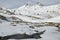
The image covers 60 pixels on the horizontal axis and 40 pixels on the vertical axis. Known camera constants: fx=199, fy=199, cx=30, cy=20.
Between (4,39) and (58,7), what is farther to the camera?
(58,7)

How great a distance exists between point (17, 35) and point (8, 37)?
1.53 ft

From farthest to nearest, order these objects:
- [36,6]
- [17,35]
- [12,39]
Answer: [36,6] < [17,35] < [12,39]

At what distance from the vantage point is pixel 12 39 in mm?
8289

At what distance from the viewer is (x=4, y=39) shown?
327 inches

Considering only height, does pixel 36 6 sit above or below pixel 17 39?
above

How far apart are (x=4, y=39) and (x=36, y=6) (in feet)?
97.6

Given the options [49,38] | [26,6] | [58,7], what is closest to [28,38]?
[49,38]

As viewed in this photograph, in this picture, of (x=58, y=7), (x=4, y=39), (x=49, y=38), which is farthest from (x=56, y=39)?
(x=58, y=7)

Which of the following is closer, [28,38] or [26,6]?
[28,38]

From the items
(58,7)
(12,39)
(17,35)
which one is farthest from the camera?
(58,7)

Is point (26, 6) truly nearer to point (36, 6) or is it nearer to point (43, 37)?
point (36, 6)

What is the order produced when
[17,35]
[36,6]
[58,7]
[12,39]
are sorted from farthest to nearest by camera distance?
1. [36,6]
2. [58,7]
3. [17,35]
4. [12,39]

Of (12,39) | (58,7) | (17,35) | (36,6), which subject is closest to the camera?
(12,39)

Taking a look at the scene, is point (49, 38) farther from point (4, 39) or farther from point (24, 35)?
point (4, 39)
